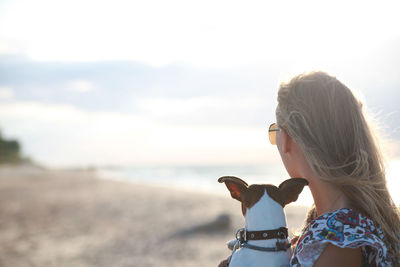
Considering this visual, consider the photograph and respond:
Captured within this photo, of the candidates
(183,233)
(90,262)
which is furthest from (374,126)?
(183,233)

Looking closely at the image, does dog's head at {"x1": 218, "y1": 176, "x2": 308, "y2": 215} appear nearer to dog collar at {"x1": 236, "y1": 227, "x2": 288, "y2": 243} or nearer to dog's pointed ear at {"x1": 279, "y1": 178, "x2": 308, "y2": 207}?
dog's pointed ear at {"x1": 279, "y1": 178, "x2": 308, "y2": 207}

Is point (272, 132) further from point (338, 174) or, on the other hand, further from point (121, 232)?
point (121, 232)

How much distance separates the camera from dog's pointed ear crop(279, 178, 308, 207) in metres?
1.98

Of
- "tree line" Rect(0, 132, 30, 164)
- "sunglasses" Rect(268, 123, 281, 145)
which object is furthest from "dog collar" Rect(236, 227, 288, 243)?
"tree line" Rect(0, 132, 30, 164)

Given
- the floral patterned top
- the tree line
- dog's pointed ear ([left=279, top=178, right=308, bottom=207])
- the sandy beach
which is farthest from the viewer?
the tree line

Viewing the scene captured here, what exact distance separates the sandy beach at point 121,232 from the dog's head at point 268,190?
539 cm

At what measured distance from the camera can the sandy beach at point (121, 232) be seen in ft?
24.9

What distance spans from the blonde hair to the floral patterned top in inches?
3.5

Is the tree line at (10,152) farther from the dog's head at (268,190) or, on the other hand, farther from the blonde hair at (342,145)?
the blonde hair at (342,145)

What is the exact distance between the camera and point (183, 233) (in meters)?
9.28

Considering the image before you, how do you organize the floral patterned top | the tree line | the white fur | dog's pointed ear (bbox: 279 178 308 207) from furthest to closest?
the tree line, dog's pointed ear (bbox: 279 178 308 207), the white fur, the floral patterned top

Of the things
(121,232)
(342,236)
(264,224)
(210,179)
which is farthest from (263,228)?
(210,179)

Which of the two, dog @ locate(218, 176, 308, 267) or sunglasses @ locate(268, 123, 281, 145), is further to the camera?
sunglasses @ locate(268, 123, 281, 145)

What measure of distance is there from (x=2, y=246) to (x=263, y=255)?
8124 mm
